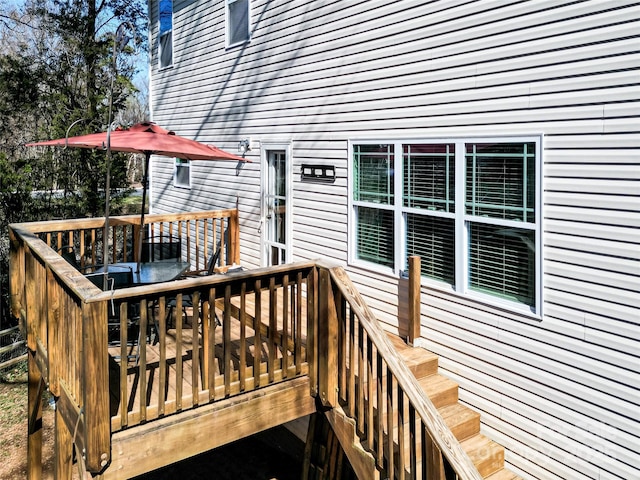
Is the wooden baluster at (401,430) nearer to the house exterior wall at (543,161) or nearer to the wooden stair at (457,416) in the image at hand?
the wooden stair at (457,416)

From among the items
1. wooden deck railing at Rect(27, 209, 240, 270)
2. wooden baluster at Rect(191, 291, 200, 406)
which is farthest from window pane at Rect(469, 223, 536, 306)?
wooden deck railing at Rect(27, 209, 240, 270)

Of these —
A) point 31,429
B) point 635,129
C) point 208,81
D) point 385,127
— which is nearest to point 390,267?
point 385,127

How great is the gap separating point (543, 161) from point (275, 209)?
4.19m

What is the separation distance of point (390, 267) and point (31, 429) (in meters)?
3.95

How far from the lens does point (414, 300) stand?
4875mm

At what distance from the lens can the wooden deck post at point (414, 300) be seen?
188 inches

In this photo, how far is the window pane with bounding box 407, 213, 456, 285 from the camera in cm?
470

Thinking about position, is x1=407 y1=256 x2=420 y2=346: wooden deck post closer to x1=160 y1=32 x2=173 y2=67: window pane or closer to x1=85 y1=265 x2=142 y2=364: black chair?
x1=85 y1=265 x2=142 y2=364: black chair

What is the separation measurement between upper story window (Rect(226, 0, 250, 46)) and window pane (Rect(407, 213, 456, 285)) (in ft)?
14.3

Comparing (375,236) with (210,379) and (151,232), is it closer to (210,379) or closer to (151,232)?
(210,379)

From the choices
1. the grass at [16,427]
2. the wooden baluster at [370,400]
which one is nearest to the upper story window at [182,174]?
the grass at [16,427]

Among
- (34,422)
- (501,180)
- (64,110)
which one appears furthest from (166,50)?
(501,180)

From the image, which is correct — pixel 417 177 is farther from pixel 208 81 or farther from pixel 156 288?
pixel 208 81

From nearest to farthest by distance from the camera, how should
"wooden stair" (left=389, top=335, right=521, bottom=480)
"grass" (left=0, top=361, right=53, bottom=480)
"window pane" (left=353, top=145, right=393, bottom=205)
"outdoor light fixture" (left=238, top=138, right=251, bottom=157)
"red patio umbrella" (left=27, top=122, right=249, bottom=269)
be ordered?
"wooden stair" (left=389, top=335, right=521, bottom=480) → "red patio umbrella" (left=27, top=122, right=249, bottom=269) → "window pane" (left=353, top=145, right=393, bottom=205) → "grass" (left=0, top=361, right=53, bottom=480) → "outdoor light fixture" (left=238, top=138, right=251, bottom=157)
